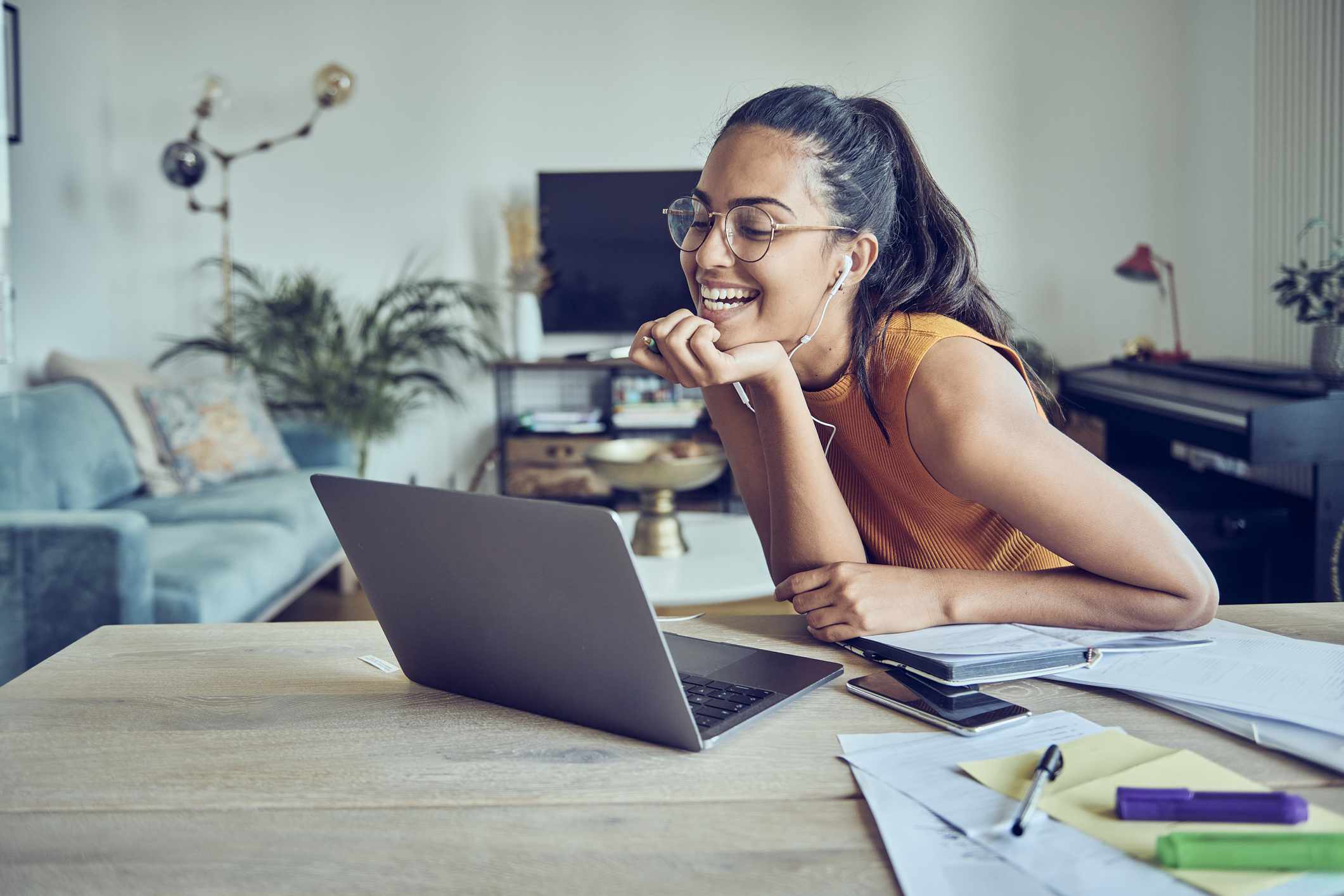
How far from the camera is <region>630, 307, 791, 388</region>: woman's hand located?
39.5 inches

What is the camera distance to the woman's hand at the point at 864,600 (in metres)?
0.92

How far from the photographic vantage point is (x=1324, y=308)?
2.97 m

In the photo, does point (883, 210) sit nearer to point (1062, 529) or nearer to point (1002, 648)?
point (1062, 529)

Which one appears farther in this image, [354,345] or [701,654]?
[354,345]

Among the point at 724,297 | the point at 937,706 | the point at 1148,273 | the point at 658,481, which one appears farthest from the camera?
the point at 1148,273

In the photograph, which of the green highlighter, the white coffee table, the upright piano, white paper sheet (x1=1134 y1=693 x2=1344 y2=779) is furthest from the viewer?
the upright piano

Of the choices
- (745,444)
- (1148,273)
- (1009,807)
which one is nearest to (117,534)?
(745,444)

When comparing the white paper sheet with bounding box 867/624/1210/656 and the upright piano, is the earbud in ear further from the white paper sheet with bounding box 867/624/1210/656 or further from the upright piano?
the upright piano

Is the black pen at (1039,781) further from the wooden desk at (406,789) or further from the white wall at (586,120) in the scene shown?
the white wall at (586,120)

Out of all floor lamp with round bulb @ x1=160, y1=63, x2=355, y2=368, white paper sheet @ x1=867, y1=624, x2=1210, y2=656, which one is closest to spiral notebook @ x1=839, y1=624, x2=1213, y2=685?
white paper sheet @ x1=867, y1=624, x2=1210, y2=656

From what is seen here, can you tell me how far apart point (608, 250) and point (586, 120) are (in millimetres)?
573

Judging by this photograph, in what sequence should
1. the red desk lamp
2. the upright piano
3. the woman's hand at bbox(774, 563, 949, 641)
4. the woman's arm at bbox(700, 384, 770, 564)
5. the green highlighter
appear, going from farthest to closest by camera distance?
the red desk lamp < the upright piano < the woman's arm at bbox(700, 384, 770, 564) < the woman's hand at bbox(774, 563, 949, 641) < the green highlighter

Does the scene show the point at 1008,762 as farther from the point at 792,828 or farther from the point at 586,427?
the point at 586,427

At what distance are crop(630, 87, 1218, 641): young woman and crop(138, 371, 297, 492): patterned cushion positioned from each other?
2.62m
